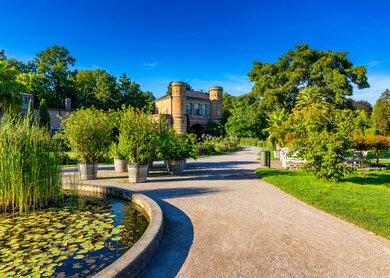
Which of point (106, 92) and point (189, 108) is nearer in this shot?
point (106, 92)

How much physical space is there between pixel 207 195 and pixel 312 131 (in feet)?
13.5

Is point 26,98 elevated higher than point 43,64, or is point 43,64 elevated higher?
point 43,64

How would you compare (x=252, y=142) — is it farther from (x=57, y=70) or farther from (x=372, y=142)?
(x=57, y=70)

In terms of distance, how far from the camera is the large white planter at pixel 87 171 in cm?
916

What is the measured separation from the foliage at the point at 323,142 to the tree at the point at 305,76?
19.5 m

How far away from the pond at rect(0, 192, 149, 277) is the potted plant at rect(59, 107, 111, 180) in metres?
3.34

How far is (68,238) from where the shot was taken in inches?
159

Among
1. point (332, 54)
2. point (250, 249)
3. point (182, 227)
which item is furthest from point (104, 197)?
point (332, 54)

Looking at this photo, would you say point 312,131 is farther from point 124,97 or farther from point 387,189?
point 124,97

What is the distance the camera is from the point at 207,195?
6.81 m

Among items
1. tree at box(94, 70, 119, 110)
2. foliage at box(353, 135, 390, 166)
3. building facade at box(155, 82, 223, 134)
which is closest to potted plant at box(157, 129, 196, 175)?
foliage at box(353, 135, 390, 166)

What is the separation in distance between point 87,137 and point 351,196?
7.84 m

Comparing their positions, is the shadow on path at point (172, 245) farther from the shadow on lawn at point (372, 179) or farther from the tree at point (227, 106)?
the tree at point (227, 106)

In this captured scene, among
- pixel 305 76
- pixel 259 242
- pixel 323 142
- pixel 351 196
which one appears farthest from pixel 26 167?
pixel 305 76
